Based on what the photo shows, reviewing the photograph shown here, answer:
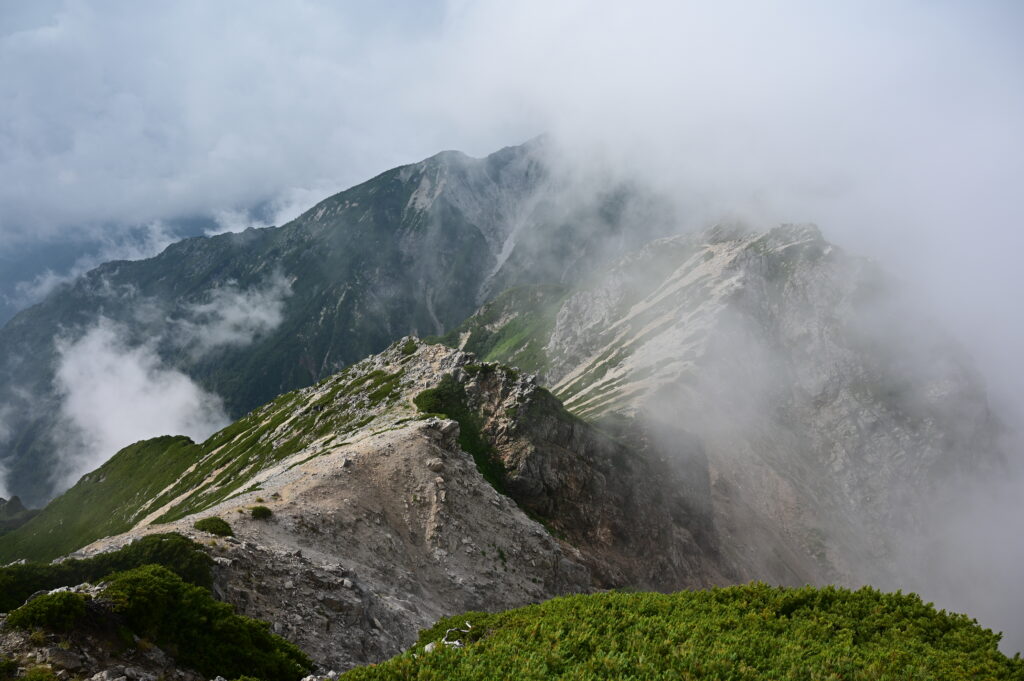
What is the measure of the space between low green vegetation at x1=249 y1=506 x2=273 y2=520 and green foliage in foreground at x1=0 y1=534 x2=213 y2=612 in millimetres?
9530

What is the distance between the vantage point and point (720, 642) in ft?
69.6

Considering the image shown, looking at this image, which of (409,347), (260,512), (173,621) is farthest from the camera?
(409,347)

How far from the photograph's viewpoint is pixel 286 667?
75.6 ft

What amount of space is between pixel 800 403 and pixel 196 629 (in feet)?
528

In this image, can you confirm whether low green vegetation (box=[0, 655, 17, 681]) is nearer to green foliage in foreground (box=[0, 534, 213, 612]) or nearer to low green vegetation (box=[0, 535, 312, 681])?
low green vegetation (box=[0, 535, 312, 681])

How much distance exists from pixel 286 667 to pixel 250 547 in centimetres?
1258

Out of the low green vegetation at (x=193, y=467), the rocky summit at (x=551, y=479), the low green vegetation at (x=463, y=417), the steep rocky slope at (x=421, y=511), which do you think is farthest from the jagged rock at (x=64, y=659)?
the low green vegetation at (x=193, y=467)

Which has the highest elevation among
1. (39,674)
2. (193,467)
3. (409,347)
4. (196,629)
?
(409,347)

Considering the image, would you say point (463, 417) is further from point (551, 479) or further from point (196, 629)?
point (196, 629)

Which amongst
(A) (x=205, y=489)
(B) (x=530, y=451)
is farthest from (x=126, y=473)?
(B) (x=530, y=451)

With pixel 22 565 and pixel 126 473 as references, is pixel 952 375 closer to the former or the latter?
pixel 22 565

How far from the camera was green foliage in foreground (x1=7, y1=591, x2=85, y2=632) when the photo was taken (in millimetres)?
18172

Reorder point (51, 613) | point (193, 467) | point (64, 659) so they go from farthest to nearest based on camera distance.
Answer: point (193, 467), point (51, 613), point (64, 659)

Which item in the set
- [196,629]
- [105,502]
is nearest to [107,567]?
[196,629]
